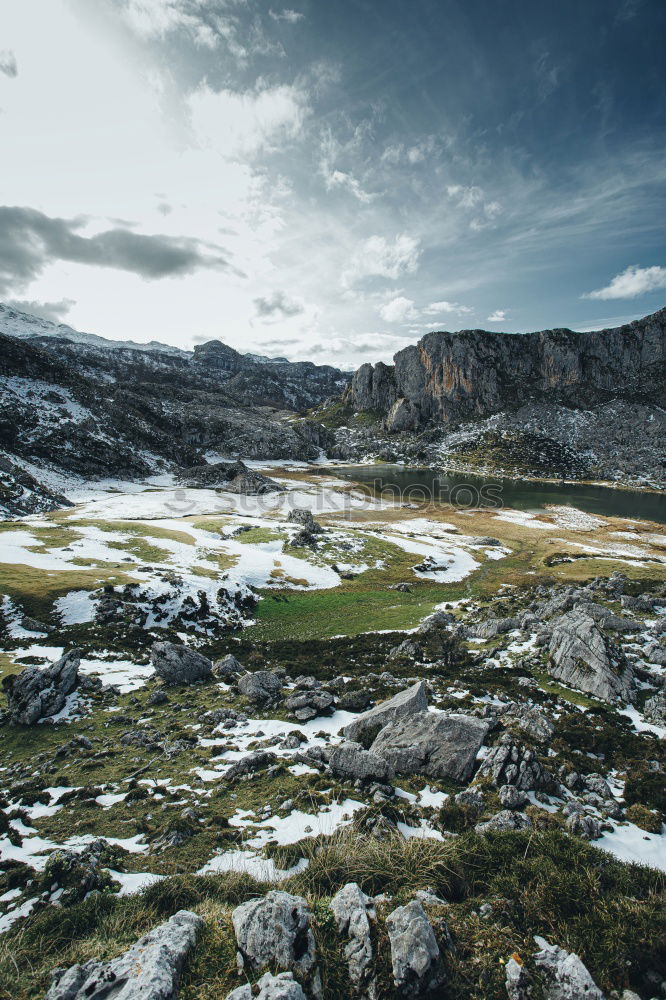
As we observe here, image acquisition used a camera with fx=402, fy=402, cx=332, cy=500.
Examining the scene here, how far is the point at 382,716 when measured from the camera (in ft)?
49.5

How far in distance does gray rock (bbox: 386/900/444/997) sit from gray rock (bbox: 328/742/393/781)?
6.82m

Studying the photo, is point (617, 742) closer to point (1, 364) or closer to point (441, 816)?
point (441, 816)

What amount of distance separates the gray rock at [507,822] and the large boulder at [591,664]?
1062 cm

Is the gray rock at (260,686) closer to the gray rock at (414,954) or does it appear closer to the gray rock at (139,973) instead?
the gray rock at (139,973)

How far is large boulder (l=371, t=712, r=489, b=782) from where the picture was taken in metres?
12.4

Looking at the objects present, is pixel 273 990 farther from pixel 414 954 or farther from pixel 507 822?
pixel 507 822

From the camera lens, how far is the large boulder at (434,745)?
12.4 m

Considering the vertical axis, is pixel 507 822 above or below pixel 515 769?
above

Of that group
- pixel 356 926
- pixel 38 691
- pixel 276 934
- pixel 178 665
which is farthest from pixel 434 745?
pixel 38 691

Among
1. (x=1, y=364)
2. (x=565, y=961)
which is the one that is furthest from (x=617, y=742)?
(x=1, y=364)

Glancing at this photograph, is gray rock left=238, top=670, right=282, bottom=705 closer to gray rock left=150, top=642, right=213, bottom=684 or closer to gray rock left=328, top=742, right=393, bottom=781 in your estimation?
gray rock left=150, top=642, right=213, bottom=684

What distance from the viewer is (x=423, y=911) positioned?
225 inches

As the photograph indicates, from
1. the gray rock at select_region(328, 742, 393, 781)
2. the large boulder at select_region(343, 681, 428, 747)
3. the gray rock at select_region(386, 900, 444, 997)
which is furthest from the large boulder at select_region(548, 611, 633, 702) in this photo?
the gray rock at select_region(386, 900, 444, 997)

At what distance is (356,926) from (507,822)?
5.83 meters
